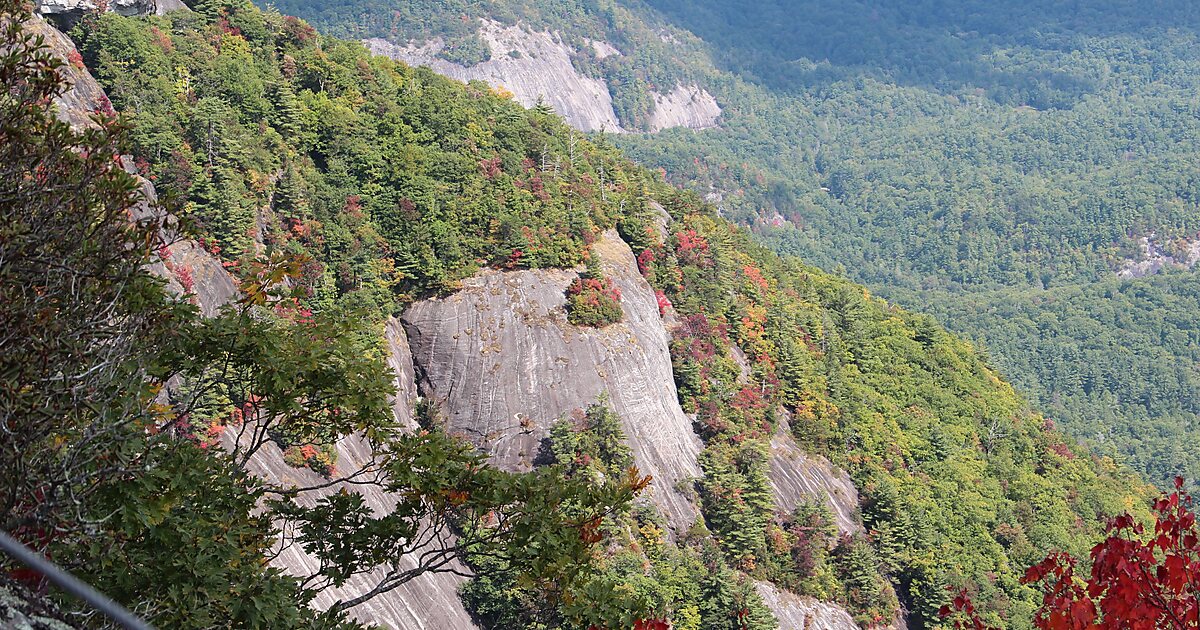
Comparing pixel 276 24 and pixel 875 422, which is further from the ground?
pixel 276 24

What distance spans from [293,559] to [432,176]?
20781 mm

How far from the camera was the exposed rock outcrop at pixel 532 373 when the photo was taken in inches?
1362

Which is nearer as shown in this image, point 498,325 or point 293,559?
point 293,559

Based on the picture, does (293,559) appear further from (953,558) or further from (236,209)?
(953,558)

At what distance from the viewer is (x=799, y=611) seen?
3584 centimetres

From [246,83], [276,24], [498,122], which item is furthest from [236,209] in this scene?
[498,122]

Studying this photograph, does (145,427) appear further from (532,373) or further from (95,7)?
(95,7)

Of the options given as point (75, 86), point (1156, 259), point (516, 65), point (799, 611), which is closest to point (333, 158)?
point (75, 86)

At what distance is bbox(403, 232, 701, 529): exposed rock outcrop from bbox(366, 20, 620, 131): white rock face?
12945 centimetres

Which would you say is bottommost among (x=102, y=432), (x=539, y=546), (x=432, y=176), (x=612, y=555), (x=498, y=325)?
(x=612, y=555)

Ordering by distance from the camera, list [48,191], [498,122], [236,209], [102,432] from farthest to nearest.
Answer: [498,122] → [236,209] → [48,191] → [102,432]

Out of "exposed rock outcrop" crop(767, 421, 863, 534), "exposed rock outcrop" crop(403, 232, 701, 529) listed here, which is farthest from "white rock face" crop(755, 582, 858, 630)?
"exposed rock outcrop" crop(767, 421, 863, 534)

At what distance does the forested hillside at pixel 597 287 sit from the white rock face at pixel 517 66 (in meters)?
117

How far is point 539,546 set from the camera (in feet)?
31.4
